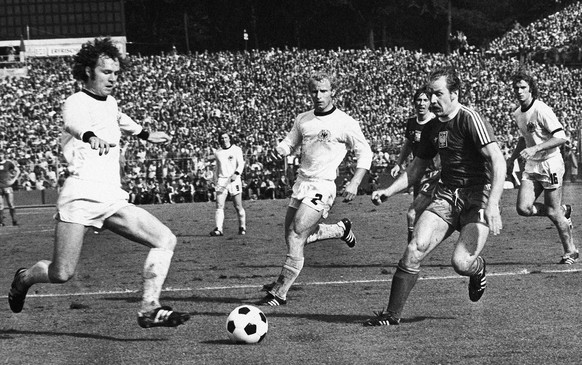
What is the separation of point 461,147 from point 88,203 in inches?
118

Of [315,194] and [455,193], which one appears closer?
[455,193]

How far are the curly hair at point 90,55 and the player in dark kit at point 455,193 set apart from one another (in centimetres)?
256

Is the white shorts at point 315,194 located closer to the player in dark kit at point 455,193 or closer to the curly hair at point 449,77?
the player in dark kit at point 455,193

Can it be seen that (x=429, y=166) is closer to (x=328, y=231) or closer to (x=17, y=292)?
(x=328, y=231)

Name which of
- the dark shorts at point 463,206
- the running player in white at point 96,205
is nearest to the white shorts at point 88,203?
the running player in white at point 96,205

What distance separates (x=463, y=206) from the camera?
352 inches

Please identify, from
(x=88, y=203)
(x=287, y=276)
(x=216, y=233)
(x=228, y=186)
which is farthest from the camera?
(x=228, y=186)

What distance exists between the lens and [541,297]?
10102 mm

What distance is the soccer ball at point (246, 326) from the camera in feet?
26.5

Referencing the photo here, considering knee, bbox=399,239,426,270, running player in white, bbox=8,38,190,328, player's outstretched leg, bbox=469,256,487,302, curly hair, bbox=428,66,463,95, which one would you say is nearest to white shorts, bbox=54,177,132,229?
running player in white, bbox=8,38,190,328

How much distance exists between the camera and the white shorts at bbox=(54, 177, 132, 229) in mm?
8242

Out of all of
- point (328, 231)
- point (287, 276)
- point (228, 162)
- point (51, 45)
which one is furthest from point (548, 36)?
point (287, 276)

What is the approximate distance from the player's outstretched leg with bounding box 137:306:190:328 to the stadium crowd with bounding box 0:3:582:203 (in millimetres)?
28218

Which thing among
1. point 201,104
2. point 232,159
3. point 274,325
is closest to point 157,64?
point 201,104
